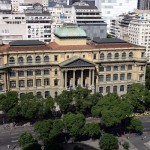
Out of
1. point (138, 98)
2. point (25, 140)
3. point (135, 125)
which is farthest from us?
point (138, 98)

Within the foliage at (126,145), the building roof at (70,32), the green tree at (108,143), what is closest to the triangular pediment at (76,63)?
the building roof at (70,32)

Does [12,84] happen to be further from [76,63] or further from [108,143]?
[108,143]

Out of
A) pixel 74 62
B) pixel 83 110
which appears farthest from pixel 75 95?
pixel 74 62

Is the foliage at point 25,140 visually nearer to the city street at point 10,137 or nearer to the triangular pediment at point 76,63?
the city street at point 10,137

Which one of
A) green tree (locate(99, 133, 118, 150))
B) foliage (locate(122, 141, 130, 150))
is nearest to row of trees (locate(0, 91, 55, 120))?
green tree (locate(99, 133, 118, 150))

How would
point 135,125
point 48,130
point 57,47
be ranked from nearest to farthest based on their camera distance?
point 48,130
point 135,125
point 57,47

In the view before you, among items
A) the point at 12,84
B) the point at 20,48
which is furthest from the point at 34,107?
the point at 20,48
